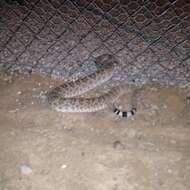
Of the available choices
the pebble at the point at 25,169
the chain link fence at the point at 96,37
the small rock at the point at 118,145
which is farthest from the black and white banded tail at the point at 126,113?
the pebble at the point at 25,169

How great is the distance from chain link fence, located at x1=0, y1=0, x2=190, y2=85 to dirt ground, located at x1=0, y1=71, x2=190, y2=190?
0.54 meters

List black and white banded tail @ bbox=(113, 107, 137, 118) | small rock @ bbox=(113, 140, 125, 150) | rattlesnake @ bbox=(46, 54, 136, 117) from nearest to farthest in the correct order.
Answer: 1. small rock @ bbox=(113, 140, 125, 150)
2. black and white banded tail @ bbox=(113, 107, 137, 118)
3. rattlesnake @ bbox=(46, 54, 136, 117)

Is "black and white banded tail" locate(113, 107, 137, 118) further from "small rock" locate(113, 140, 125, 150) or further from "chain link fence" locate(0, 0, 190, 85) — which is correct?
"chain link fence" locate(0, 0, 190, 85)

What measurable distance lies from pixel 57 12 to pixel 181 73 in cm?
262

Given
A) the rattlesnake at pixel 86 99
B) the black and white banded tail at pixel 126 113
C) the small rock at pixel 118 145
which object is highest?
the rattlesnake at pixel 86 99

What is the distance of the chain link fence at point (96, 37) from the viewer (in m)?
5.22

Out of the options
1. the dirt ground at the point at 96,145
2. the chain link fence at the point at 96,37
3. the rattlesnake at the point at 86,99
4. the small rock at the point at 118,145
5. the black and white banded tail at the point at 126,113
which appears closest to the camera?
the dirt ground at the point at 96,145

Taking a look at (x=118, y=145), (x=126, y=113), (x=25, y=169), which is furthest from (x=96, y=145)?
(x=25, y=169)

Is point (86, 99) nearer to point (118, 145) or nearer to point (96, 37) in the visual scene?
point (118, 145)

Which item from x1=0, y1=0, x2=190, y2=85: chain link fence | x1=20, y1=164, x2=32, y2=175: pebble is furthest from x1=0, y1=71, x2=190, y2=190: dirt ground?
x1=0, y1=0, x2=190, y2=85: chain link fence

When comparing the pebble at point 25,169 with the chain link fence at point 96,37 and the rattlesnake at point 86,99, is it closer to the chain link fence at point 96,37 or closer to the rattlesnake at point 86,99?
the rattlesnake at point 86,99

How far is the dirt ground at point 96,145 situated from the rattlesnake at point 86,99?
8cm

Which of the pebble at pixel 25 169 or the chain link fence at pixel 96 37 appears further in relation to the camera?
the chain link fence at pixel 96 37

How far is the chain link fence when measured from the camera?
5223 mm
